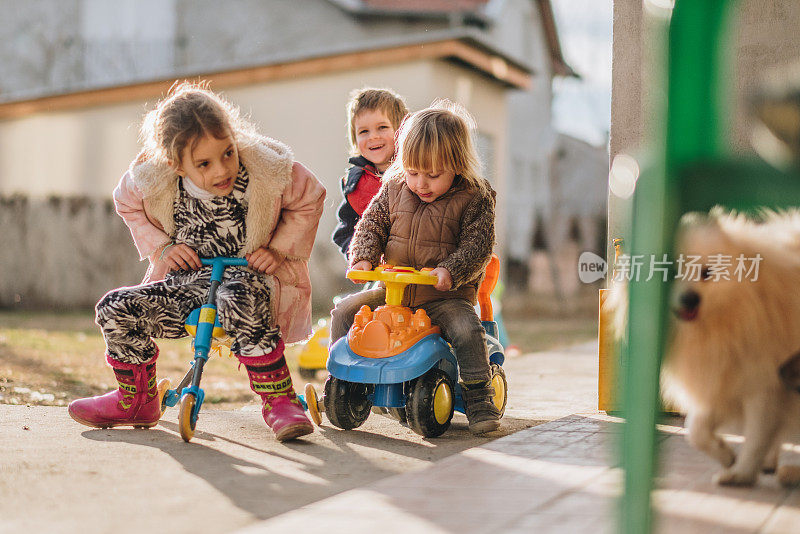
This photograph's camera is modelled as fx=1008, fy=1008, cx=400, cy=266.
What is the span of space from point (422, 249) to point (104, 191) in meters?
12.2

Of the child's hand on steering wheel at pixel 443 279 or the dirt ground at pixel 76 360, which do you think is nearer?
the child's hand on steering wheel at pixel 443 279

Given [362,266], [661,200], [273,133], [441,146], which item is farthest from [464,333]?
[273,133]

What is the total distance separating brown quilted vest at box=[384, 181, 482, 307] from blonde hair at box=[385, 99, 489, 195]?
105 mm

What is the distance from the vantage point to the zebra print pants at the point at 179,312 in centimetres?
413

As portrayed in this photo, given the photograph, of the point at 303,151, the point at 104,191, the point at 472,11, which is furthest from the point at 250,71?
the point at 472,11

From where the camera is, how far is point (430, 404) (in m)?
4.09

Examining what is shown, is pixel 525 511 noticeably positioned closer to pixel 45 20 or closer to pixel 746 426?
pixel 746 426

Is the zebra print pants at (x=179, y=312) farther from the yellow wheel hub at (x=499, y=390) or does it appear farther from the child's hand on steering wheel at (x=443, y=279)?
the yellow wheel hub at (x=499, y=390)

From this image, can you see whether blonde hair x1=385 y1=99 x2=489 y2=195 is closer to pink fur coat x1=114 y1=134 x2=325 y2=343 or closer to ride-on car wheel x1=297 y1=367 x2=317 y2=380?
pink fur coat x1=114 y1=134 x2=325 y2=343

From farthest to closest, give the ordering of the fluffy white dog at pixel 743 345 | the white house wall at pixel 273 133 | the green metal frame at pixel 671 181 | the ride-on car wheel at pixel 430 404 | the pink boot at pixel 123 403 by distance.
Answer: the white house wall at pixel 273 133 → the pink boot at pixel 123 403 → the ride-on car wheel at pixel 430 404 → the fluffy white dog at pixel 743 345 → the green metal frame at pixel 671 181

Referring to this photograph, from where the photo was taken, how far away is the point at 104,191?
1561 cm

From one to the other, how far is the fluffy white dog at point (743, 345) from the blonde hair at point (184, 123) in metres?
2.27

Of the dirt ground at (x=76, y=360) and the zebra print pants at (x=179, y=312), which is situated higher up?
the zebra print pants at (x=179, y=312)

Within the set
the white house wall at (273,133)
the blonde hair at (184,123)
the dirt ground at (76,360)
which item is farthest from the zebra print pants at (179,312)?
the white house wall at (273,133)
